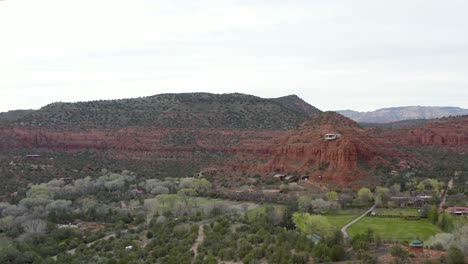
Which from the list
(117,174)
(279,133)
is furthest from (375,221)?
(279,133)

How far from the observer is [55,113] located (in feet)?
358

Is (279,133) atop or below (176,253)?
atop

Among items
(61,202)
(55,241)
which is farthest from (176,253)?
(61,202)

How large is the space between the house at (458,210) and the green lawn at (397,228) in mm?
A: 3459

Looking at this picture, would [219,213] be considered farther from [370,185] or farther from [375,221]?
[370,185]

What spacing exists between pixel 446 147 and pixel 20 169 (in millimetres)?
69068

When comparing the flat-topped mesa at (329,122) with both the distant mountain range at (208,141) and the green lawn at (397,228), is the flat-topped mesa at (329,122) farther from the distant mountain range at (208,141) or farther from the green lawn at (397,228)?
the green lawn at (397,228)

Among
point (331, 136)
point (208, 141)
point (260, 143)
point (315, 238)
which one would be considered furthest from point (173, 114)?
point (315, 238)

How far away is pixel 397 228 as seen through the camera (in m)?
47.2

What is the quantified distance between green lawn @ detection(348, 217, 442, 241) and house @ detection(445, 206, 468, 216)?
136 inches

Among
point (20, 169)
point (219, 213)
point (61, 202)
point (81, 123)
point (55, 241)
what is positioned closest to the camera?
point (55, 241)

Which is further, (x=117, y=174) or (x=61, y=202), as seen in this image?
(x=117, y=174)

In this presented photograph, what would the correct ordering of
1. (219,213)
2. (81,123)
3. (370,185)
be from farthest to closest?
(81,123), (370,185), (219,213)

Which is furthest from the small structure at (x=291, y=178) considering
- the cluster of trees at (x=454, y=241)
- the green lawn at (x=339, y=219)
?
the cluster of trees at (x=454, y=241)
